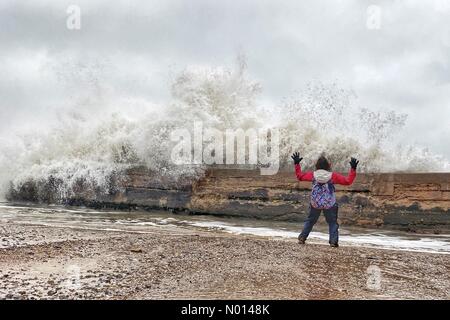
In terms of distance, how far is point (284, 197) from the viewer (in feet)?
31.5

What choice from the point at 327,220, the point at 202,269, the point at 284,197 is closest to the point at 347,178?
the point at 327,220

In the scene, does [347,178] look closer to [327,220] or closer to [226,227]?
[327,220]

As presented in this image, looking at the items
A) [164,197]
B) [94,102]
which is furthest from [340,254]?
[94,102]

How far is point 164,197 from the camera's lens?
1081 centimetres

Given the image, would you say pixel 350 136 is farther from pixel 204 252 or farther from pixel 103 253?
pixel 103 253

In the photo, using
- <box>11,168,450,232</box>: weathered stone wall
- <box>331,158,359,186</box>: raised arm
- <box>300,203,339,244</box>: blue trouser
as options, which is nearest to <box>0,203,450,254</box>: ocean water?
<box>11,168,450,232</box>: weathered stone wall

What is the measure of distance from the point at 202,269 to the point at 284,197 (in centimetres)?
533

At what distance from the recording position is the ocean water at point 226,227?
7.18 meters

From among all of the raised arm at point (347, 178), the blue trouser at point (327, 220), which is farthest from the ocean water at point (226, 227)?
the raised arm at point (347, 178)

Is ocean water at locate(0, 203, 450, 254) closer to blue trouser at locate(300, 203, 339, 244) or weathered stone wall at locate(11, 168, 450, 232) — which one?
weathered stone wall at locate(11, 168, 450, 232)

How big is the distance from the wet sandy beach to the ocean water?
990 millimetres

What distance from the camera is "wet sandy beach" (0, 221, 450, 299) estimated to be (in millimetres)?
3631
